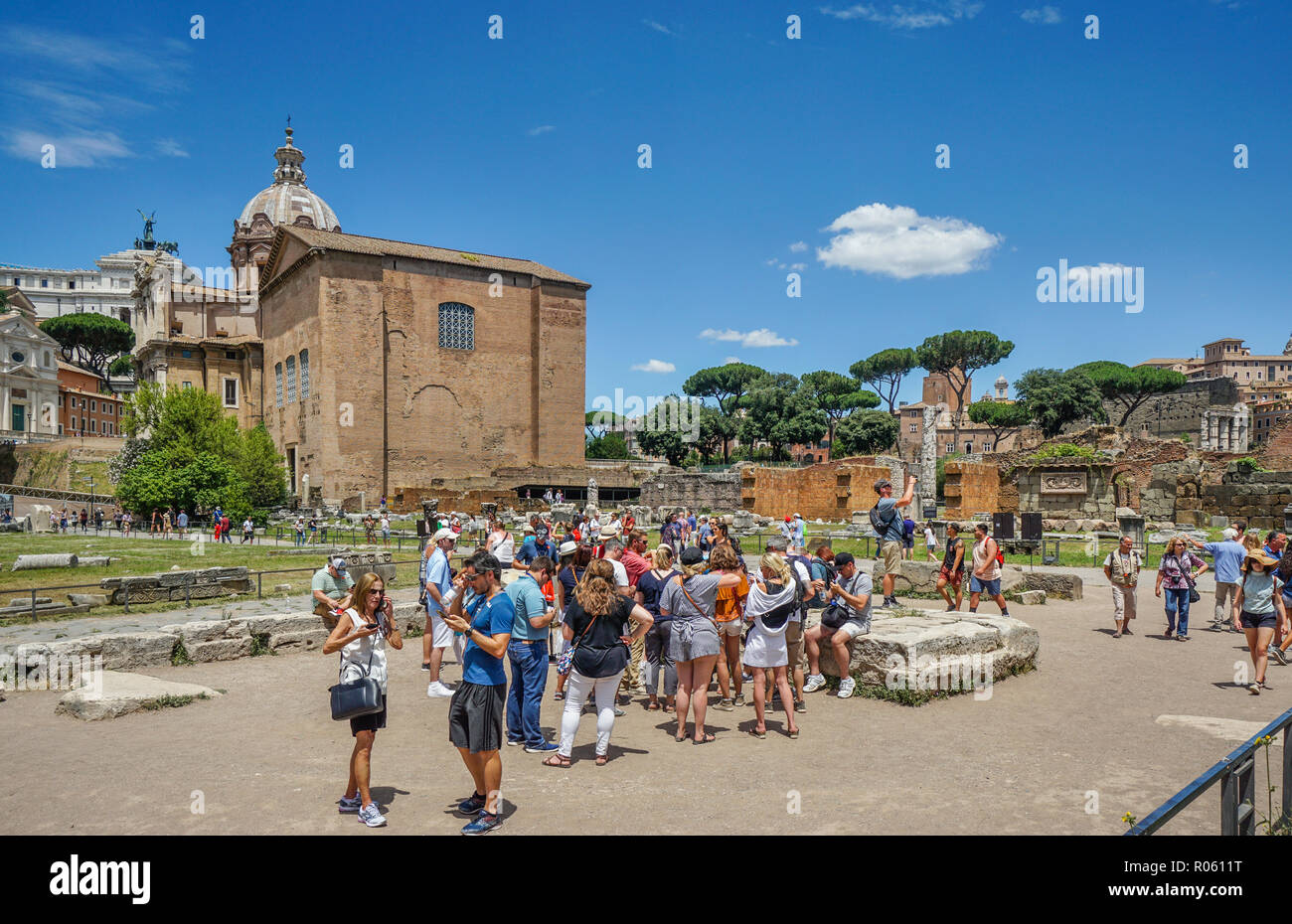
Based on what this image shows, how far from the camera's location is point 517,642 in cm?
633

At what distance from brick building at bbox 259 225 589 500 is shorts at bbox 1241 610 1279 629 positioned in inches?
1664

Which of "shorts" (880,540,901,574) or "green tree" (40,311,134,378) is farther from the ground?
"green tree" (40,311,134,378)

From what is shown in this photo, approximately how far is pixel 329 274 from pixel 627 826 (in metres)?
47.5

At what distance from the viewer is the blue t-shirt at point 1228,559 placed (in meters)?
10.5

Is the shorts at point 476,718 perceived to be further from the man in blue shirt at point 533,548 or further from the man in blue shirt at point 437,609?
the man in blue shirt at point 533,548

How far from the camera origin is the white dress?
22.0 feet

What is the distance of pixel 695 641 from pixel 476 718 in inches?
90.9

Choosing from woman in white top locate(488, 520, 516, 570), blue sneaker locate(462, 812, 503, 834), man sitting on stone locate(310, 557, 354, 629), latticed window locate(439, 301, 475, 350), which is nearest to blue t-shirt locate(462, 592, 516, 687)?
blue sneaker locate(462, 812, 503, 834)

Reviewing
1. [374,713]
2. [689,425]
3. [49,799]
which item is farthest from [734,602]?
[689,425]

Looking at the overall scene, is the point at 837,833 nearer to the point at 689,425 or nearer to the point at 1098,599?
the point at 1098,599

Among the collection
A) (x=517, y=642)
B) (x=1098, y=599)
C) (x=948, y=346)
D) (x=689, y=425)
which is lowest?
(x=1098, y=599)

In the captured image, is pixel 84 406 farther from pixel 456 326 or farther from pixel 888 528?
pixel 888 528

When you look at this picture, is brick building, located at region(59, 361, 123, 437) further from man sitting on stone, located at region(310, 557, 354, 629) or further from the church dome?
man sitting on stone, located at region(310, 557, 354, 629)

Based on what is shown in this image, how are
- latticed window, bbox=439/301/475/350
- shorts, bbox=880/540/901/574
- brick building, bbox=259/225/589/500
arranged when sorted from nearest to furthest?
shorts, bbox=880/540/901/574 < brick building, bbox=259/225/589/500 < latticed window, bbox=439/301/475/350
